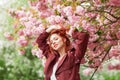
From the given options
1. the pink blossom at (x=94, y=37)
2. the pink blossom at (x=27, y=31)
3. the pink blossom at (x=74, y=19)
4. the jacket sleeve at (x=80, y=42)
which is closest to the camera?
the jacket sleeve at (x=80, y=42)

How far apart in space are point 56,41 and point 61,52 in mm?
130

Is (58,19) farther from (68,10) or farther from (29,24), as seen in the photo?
(29,24)

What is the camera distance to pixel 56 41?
5.68m

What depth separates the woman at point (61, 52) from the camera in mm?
5516

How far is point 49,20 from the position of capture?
245 inches

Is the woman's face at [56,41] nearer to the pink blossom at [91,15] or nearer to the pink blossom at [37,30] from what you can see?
the pink blossom at [91,15]

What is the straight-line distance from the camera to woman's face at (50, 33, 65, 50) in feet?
18.6

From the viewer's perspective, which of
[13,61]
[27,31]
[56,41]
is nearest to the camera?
[56,41]

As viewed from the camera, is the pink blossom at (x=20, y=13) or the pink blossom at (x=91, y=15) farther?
the pink blossom at (x=20, y=13)

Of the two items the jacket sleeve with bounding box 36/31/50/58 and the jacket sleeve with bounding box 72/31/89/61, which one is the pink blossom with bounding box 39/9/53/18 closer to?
the jacket sleeve with bounding box 36/31/50/58

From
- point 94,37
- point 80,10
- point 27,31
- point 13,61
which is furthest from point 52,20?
point 13,61

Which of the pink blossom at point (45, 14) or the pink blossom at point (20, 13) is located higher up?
the pink blossom at point (45, 14)

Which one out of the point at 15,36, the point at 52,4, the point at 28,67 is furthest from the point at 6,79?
the point at 52,4

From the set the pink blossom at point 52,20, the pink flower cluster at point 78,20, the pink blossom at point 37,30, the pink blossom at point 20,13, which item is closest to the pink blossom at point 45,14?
the pink flower cluster at point 78,20
